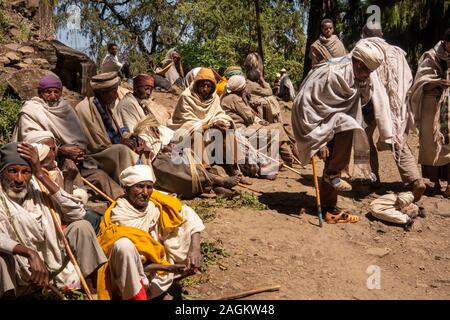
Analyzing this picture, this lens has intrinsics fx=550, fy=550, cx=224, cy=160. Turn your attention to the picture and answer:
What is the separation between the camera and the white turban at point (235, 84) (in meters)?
8.45

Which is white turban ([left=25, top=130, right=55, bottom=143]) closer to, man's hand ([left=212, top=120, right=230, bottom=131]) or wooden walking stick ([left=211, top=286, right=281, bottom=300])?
wooden walking stick ([left=211, top=286, right=281, bottom=300])

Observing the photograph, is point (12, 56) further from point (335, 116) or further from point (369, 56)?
point (369, 56)

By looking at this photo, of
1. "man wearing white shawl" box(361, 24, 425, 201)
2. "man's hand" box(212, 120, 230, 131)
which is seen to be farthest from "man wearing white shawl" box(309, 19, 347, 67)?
"man's hand" box(212, 120, 230, 131)

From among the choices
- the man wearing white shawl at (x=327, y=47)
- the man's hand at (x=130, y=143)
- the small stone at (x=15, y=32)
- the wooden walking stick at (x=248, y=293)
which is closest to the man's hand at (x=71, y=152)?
the man's hand at (x=130, y=143)

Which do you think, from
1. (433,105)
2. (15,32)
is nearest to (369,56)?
(433,105)

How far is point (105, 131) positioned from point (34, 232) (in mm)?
2536

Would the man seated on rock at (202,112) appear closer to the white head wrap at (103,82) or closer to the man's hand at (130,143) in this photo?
the man's hand at (130,143)

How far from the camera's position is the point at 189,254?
4078 millimetres

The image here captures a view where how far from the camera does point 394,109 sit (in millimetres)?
6613

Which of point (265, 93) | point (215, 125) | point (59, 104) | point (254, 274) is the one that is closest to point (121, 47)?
point (265, 93)

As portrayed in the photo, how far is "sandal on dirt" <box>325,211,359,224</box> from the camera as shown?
6176mm

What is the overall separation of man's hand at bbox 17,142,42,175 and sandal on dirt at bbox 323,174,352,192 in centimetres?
334

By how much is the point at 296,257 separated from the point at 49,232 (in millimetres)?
2462

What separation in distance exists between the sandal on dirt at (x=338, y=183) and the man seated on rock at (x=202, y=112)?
61.7 inches
